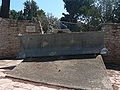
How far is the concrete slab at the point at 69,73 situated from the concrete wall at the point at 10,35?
10.6 feet

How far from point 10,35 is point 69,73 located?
489cm

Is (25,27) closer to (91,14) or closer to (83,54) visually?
(83,54)

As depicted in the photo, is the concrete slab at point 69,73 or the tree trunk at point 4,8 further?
the tree trunk at point 4,8

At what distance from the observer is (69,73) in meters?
4.07

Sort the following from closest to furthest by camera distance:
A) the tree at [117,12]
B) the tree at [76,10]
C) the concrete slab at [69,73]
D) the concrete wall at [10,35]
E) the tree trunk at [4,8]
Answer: the concrete slab at [69,73], the concrete wall at [10,35], the tree trunk at [4,8], the tree at [117,12], the tree at [76,10]

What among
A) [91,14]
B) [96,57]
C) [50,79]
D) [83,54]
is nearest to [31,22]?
[83,54]

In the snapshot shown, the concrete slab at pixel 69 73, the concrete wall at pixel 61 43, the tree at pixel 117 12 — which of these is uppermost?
the tree at pixel 117 12

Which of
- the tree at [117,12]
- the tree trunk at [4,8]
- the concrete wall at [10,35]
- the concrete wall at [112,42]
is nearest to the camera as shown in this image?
the concrete wall at [112,42]

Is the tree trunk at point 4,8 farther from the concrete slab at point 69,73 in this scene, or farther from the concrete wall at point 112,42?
the concrete wall at point 112,42

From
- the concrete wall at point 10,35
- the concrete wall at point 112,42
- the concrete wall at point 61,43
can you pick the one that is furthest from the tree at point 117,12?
the concrete wall at point 61,43

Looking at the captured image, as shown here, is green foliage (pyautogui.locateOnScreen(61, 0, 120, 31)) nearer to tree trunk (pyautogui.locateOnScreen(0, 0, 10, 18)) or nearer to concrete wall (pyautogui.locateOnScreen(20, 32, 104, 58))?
tree trunk (pyautogui.locateOnScreen(0, 0, 10, 18))

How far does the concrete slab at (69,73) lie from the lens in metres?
3.55

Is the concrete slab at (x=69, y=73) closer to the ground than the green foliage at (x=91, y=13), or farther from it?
closer to the ground

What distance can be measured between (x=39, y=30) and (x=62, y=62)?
3.86m
